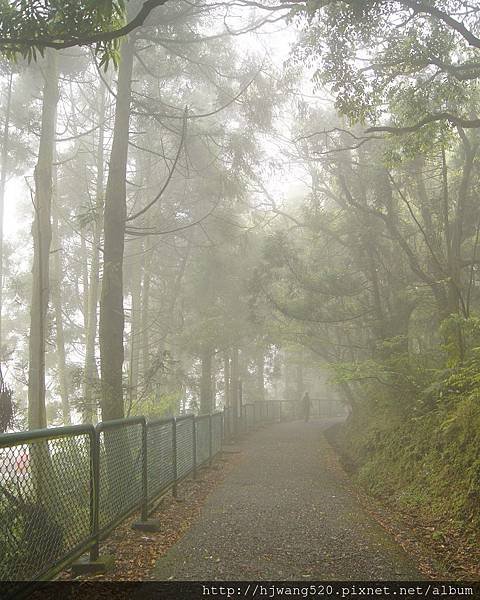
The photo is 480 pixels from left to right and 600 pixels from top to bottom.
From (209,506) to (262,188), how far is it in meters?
18.0

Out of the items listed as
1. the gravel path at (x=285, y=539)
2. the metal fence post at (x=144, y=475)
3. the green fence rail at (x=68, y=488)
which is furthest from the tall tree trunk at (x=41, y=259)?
the gravel path at (x=285, y=539)

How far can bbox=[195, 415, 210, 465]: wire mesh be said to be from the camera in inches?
419

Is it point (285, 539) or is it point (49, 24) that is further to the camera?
point (285, 539)

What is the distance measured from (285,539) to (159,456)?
2.16 meters

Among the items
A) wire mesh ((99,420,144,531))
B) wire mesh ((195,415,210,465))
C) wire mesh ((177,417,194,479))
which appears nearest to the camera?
wire mesh ((99,420,144,531))

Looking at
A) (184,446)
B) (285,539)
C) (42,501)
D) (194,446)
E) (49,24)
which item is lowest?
(285,539)

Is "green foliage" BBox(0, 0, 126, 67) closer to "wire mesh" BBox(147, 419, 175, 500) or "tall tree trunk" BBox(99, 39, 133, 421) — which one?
"wire mesh" BBox(147, 419, 175, 500)

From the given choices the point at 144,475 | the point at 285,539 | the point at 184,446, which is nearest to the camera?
the point at 285,539

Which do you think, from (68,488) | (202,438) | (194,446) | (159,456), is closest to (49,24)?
(68,488)

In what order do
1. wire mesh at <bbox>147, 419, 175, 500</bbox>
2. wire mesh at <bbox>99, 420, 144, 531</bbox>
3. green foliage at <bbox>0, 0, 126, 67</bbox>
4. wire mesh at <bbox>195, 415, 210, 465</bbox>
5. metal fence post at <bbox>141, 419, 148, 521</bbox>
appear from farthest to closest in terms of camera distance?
wire mesh at <bbox>195, 415, 210, 465</bbox>, wire mesh at <bbox>147, 419, 175, 500</bbox>, metal fence post at <bbox>141, 419, 148, 521</bbox>, wire mesh at <bbox>99, 420, 144, 531</bbox>, green foliage at <bbox>0, 0, 126, 67</bbox>

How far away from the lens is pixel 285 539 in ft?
18.6

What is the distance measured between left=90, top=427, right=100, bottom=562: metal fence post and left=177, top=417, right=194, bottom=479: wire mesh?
3842 millimetres

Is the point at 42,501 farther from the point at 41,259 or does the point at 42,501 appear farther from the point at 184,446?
the point at 184,446

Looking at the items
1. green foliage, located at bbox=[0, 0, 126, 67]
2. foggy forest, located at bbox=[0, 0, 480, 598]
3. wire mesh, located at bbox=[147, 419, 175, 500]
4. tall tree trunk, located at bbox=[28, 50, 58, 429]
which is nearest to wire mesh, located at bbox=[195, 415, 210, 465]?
foggy forest, located at bbox=[0, 0, 480, 598]
